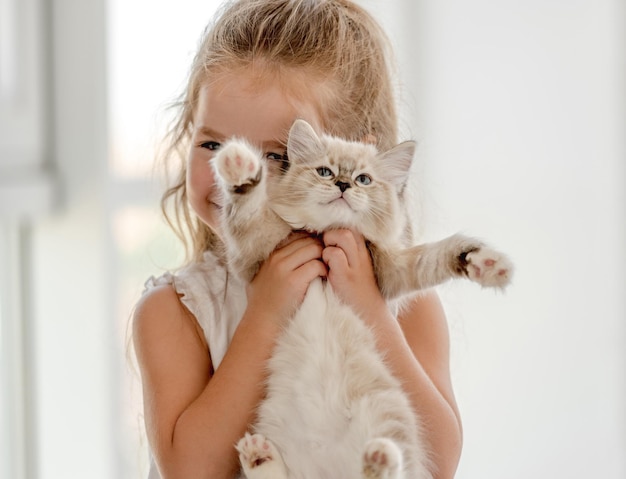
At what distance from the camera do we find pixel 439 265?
135cm

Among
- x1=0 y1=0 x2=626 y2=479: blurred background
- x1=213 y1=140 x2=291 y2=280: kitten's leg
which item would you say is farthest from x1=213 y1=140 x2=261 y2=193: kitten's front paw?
x1=0 y1=0 x2=626 y2=479: blurred background

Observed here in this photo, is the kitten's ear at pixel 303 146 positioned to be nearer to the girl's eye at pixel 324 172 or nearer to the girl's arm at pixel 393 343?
the girl's eye at pixel 324 172

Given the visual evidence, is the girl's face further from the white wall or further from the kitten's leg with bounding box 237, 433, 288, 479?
the white wall

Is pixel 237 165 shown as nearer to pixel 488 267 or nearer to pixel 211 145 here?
pixel 211 145

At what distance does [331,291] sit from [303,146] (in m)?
0.23

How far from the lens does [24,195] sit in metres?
2.15

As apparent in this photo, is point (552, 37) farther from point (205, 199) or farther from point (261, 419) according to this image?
point (261, 419)

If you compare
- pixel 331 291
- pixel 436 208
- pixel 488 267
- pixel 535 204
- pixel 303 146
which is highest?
pixel 303 146

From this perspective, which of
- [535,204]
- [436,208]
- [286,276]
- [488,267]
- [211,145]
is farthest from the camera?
[535,204]

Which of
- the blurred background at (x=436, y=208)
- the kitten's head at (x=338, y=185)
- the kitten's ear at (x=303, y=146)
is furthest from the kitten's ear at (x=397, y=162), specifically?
the blurred background at (x=436, y=208)

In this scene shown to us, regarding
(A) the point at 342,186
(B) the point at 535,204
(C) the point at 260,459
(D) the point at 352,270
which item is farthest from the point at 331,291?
(B) the point at 535,204

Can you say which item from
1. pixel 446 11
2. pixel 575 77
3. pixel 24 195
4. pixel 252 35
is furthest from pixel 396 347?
pixel 575 77

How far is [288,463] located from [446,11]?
2.14m

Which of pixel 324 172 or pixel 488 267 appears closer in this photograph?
pixel 488 267
